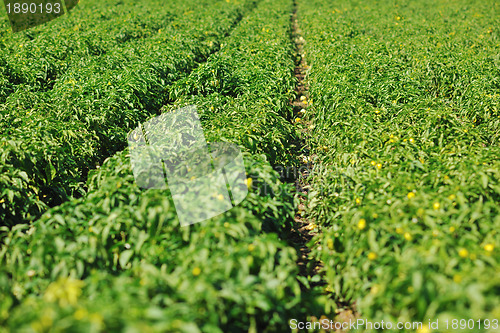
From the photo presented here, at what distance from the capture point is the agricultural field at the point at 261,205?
1853 millimetres

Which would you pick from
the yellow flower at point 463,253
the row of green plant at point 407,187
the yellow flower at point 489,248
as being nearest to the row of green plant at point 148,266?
the row of green plant at point 407,187

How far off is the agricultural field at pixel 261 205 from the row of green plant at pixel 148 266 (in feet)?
0.04

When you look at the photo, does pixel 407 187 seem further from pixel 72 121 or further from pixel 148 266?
pixel 72 121

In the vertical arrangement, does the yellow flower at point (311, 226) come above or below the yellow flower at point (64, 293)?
below

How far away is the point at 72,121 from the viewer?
4.29m

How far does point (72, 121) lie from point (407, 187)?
3904mm

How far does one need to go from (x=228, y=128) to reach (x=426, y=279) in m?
2.38

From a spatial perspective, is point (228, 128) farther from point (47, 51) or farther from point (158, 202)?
point (47, 51)

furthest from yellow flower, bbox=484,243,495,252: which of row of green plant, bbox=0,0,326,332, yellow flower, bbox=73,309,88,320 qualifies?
yellow flower, bbox=73,309,88,320

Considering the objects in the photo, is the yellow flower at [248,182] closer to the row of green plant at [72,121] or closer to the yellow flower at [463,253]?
the yellow flower at [463,253]

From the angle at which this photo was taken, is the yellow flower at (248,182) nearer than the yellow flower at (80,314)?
No

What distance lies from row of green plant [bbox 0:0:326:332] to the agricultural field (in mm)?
12

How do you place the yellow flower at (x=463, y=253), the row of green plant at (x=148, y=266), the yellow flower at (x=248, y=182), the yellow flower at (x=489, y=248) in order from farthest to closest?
the yellow flower at (x=248, y=182) → the yellow flower at (x=489, y=248) → the yellow flower at (x=463, y=253) → the row of green plant at (x=148, y=266)

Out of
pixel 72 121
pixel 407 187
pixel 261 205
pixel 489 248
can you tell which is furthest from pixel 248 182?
pixel 72 121
